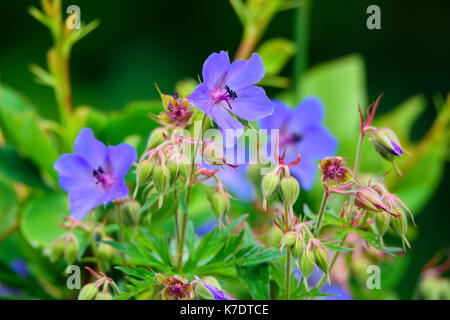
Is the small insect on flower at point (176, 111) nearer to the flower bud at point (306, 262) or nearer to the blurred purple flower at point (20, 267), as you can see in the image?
the flower bud at point (306, 262)

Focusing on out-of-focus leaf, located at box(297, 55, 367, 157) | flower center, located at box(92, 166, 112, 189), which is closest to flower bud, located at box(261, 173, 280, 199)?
flower center, located at box(92, 166, 112, 189)

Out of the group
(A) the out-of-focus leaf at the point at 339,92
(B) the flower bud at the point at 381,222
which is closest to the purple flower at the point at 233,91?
(B) the flower bud at the point at 381,222

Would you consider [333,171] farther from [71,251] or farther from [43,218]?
[43,218]

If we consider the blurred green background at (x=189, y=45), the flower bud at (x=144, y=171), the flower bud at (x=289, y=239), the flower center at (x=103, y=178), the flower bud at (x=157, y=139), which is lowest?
the flower bud at (x=289, y=239)

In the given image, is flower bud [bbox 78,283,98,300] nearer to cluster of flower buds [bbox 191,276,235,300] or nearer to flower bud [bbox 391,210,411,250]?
cluster of flower buds [bbox 191,276,235,300]

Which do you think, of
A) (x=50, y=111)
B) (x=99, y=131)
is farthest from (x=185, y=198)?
(x=50, y=111)

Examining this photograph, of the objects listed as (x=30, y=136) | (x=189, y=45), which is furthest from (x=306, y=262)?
(x=189, y=45)
